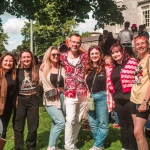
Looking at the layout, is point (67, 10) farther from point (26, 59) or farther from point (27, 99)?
point (27, 99)

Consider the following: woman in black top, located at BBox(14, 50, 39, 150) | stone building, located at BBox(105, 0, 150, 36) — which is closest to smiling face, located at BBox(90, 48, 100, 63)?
woman in black top, located at BBox(14, 50, 39, 150)

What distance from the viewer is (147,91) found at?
4344 mm

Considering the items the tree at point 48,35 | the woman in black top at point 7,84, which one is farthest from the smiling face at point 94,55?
the tree at point 48,35

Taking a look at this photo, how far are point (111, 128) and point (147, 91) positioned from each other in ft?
11.8

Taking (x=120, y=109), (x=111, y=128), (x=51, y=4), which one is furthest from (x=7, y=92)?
(x=51, y=4)

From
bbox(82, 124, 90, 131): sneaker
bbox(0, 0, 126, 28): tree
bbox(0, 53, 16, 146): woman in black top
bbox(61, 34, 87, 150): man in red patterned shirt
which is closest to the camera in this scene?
bbox(0, 53, 16, 146): woman in black top

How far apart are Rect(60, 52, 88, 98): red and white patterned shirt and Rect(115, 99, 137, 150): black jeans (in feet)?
2.39

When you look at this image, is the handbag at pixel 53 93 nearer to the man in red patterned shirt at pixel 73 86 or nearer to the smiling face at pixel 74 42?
the man in red patterned shirt at pixel 73 86

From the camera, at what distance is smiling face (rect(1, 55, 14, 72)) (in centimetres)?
558

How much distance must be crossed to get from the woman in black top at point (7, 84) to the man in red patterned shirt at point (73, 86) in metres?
0.96

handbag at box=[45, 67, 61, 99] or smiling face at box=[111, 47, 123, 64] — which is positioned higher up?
smiling face at box=[111, 47, 123, 64]

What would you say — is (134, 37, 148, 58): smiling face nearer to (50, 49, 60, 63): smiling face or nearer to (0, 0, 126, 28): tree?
(50, 49, 60, 63): smiling face

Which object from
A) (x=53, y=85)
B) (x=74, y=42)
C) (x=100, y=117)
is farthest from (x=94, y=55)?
(x=100, y=117)

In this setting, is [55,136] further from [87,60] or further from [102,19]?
[102,19]
